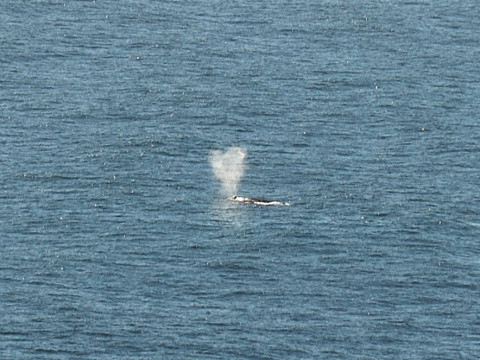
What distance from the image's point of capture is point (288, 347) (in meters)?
196

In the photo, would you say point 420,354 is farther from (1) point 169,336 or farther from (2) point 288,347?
(1) point 169,336

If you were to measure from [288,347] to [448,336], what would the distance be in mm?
18486

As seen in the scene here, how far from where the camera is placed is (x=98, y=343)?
196 meters

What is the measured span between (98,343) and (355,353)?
28655 millimetres

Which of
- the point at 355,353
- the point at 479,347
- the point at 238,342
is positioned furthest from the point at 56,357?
the point at 479,347

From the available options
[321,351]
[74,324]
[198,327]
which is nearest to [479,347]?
[321,351]

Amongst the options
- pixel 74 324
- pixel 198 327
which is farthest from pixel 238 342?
pixel 74 324

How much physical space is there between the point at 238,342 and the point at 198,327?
551cm

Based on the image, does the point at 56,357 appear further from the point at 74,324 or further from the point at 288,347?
the point at 288,347

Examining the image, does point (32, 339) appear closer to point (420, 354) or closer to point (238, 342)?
point (238, 342)

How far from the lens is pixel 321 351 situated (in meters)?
195

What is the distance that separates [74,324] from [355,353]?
3222 centimetres

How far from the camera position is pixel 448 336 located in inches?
7815

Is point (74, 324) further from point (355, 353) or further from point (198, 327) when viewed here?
point (355, 353)
